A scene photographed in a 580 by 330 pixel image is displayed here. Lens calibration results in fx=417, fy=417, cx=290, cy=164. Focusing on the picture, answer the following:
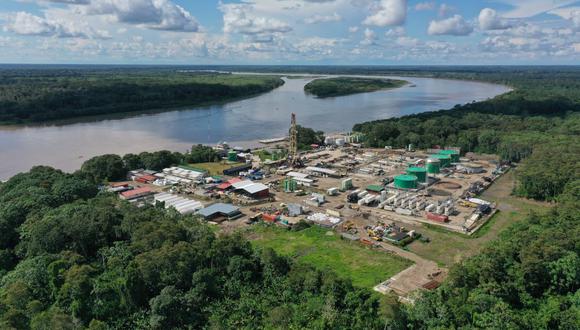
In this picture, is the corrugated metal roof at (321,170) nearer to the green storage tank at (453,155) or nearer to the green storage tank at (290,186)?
the green storage tank at (290,186)

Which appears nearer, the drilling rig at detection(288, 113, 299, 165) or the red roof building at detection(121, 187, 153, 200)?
the red roof building at detection(121, 187, 153, 200)

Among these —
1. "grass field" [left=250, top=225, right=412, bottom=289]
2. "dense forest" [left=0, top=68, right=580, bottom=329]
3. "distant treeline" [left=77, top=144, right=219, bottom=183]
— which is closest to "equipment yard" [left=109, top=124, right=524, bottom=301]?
"grass field" [left=250, top=225, right=412, bottom=289]

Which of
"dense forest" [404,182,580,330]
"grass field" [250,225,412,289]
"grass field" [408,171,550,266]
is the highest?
"dense forest" [404,182,580,330]

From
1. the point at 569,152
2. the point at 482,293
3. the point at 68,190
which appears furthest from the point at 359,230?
the point at 569,152

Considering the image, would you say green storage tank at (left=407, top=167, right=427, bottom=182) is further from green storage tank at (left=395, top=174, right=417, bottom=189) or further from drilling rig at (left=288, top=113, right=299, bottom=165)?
drilling rig at (left=288, top=113, right=299, bottom=165)

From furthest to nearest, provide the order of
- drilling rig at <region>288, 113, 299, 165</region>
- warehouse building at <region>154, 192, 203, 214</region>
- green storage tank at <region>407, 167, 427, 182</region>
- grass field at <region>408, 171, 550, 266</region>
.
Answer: drilling rig at <region>288, 113, 299, 165</region> → green storage tank at <region>407, 167, 427, 182</region> → warehouse building at <region>154, 192, 203, 214</region> → grass field at <region>408, 171, 550, 266</region>

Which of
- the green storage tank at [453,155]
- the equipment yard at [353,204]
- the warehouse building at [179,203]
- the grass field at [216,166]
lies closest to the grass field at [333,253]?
the equipment yard at [353,204]

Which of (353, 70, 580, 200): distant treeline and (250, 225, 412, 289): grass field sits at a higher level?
(353, 70, 580, 200): distant treeline
